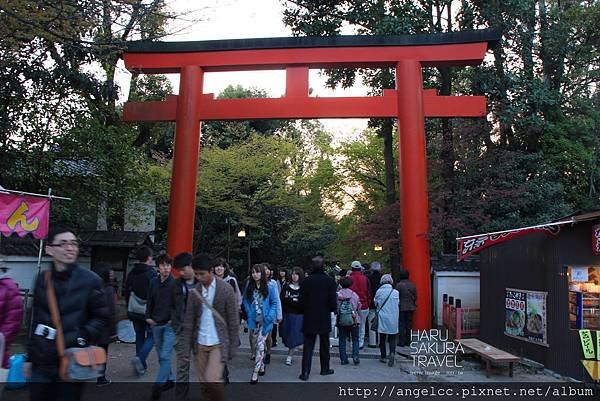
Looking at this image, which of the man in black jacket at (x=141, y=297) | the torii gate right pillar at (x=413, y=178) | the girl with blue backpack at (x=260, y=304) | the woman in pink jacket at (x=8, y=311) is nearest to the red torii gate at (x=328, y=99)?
the torii gate right pillar at (x=413, y=178)

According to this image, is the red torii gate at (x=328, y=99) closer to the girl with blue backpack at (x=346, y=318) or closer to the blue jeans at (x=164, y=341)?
the girl with blue backpack at (x=346, y=318)

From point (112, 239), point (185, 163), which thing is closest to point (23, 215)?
point (185, 163)

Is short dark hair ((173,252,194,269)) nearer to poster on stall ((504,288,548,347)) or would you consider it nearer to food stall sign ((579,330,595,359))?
food stall sign ((579,330,595,359))

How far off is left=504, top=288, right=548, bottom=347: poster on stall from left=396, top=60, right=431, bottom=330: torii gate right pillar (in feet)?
6.44

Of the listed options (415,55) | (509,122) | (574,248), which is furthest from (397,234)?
(574,248)

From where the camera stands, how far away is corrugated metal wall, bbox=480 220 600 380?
8.16 metres

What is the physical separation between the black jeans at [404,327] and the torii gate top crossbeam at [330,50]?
5.94 metres

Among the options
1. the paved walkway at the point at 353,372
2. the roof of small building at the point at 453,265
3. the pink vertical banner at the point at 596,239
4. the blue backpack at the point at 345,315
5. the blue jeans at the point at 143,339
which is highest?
the pink vertical banner at the point at 596,239

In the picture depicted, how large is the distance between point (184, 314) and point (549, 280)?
6.20 metres

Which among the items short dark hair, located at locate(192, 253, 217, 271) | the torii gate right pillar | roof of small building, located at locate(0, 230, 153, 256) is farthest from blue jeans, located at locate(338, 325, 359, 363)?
roof of small building, located at locate(0, 230, 153, 256)

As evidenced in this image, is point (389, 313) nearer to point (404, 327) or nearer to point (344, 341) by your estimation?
point (344, 341)

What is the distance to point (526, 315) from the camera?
9.37 meters

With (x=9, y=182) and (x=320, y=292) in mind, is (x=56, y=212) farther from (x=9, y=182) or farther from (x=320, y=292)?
(x=320, y=292)

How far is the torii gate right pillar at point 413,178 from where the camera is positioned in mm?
11711
